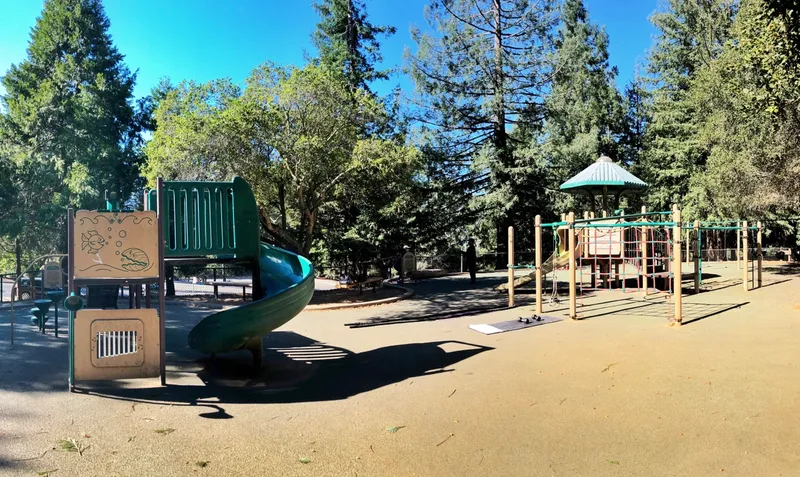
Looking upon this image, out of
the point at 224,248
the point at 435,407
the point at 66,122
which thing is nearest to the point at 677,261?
the point at 435,407

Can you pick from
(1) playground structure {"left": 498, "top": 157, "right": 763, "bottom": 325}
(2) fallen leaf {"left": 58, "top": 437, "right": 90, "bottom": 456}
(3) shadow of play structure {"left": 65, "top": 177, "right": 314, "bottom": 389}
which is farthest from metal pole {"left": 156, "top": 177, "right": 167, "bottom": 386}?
(1) playground structure {"left": 498, "top": 157, "right": 763, "bottom": 325}

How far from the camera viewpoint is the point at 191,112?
13.1 m

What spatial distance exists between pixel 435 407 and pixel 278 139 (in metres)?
9.67

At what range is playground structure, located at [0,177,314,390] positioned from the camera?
5.87 m

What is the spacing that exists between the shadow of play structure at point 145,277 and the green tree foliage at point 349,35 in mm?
21535

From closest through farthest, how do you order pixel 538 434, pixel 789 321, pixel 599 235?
1. pixel 538 434
2. pixel 789 321
3. pixel 599 235

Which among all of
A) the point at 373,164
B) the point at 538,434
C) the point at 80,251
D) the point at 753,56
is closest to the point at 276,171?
the point at 373,164

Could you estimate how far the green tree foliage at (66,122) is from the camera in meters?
21.5

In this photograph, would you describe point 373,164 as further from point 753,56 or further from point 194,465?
point 194,465

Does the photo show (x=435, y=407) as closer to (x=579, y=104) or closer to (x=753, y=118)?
(x=753, y=118)

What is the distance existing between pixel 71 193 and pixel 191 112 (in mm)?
13071

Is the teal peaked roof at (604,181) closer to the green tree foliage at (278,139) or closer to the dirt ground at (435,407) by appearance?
the green tree foliage at (278,139)

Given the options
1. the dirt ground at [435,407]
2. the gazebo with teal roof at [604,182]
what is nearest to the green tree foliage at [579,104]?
the gazebo with teal roof at [604,182]

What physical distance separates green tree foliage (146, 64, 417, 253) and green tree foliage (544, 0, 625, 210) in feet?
46.1
